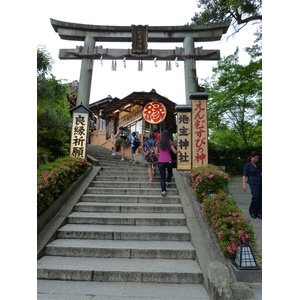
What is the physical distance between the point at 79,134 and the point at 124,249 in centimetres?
543

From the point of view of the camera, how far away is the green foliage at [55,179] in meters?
4.62

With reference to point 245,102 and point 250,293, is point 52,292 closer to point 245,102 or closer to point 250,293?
point 250,293

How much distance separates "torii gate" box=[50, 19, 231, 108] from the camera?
37.3ft

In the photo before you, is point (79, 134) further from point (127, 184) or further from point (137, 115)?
point (137, 115)

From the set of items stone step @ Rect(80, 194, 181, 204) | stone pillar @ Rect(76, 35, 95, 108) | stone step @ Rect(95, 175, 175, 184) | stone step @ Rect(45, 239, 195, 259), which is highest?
stone pillar @ Rect(76, 35, 95, 108)

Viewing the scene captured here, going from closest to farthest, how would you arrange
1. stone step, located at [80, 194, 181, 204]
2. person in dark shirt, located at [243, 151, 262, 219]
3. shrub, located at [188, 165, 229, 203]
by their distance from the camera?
shrub, located at [188, 165, 229, 203] < person in dark shirt, located at [243, 151, 262, 219] < stone step, located at [80, 194, 181, 204]

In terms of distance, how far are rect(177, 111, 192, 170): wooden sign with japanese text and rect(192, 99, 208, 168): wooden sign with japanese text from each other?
5.6 inches

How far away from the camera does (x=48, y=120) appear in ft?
29.2

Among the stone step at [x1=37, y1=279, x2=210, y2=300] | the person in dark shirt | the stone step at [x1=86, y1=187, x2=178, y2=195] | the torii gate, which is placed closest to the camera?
the stone step at [x1=37, y1=279, x2=210, y2=300]

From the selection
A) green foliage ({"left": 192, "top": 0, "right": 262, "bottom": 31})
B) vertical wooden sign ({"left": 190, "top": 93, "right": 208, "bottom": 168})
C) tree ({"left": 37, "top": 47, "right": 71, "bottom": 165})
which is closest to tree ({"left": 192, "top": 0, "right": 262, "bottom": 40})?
green foliage ({"left": 192, "top": 0, "right": 262, "bottom": 31})

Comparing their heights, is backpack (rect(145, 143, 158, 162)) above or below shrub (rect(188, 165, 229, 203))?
above

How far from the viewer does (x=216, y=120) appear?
14266 millimetres

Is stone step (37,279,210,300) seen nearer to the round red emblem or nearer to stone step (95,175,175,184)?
stone step (95,175,175,184)

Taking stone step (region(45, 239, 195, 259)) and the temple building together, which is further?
the temple building
